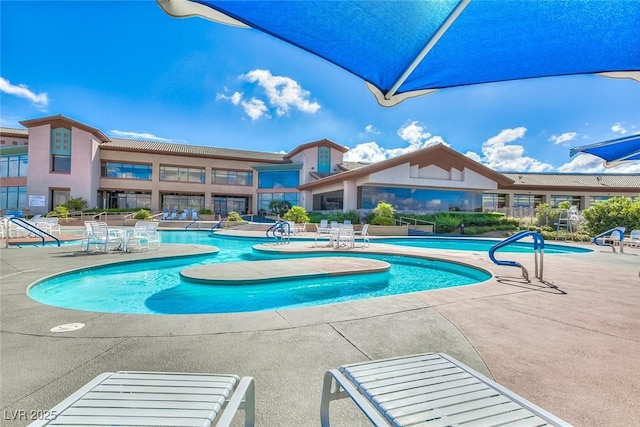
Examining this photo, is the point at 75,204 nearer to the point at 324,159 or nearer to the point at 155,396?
the point at 324,159

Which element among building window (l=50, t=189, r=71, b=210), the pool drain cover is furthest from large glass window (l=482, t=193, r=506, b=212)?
building window (l=50, t=189, r=71, b=210)

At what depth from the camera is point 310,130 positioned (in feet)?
131

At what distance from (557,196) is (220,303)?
4367cm

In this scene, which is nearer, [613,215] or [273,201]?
[613,215]

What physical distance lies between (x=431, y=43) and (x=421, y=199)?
86.5ft

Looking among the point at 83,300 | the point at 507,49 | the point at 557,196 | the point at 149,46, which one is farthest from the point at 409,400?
the point at 557,196

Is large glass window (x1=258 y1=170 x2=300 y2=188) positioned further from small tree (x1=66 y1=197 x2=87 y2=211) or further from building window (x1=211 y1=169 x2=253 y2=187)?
small tree (x1=66 y1=197 x2=87 y2=211)

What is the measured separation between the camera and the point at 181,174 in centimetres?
3753

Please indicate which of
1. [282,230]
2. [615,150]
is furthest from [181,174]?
[615,150]

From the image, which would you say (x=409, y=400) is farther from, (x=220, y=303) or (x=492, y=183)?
(x=492, y=183)

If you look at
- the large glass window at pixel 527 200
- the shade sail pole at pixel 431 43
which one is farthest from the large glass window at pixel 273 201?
the shade sail pole at pixel 431 43

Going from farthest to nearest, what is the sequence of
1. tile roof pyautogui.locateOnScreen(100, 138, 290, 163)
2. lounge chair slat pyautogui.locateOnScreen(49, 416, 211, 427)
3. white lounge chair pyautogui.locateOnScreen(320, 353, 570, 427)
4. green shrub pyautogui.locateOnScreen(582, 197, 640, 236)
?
1. tile roof pyautogui.locateOnScreen(100, 138, 290, 163)
2. green shrub pyautogui.locateOnScreen(582, 197, 640, 236)
3. white lounge chair pyautogui.locateOnScreen(320, 353, 570, 427)
4. lounge chair slat pyautogui.locateOnScreen(49, 416, 211, 427)

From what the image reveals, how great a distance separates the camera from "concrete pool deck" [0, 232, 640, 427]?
7.47ft

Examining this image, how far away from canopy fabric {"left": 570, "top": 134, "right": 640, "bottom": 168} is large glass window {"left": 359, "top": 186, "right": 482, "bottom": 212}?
1998cm
